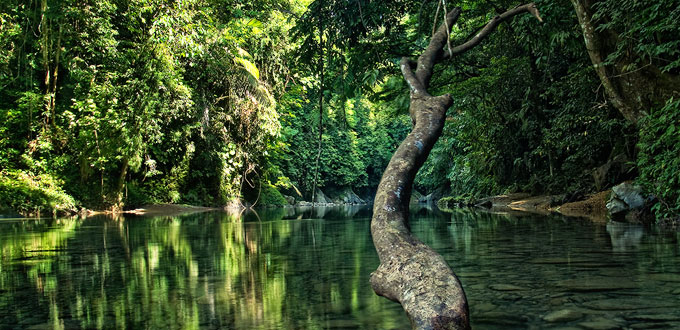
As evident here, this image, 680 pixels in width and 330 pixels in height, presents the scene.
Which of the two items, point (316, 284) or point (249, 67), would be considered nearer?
point (316, 284)

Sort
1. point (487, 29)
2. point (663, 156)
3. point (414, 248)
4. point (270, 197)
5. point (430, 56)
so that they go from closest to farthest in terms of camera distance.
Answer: point (414, 248) < point (430, 56) < point (487, 29) < point (663, 156) < point (270, 197)

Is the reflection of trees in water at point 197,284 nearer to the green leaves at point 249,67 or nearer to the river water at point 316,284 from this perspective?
the river water at point 316,284

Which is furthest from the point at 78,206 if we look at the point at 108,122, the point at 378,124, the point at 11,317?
the point at 378,124

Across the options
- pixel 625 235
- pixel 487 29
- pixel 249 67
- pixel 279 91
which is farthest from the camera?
pixel 279 91

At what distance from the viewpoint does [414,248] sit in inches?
99.1

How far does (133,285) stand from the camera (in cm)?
342

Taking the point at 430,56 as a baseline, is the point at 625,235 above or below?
below

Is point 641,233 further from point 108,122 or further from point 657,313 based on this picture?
point 108,122

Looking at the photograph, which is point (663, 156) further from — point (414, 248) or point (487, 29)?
point (414, 248)

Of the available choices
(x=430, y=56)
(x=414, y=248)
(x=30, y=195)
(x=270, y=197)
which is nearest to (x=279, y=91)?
(x=270, y=197)

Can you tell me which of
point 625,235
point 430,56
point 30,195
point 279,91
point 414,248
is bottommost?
point 625,235

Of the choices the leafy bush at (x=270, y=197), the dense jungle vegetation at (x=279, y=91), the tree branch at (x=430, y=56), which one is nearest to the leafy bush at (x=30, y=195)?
the dense jungle vegetation at (x=279, y=91)

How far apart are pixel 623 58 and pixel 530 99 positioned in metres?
7.17

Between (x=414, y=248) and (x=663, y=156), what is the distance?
6.11 meters
